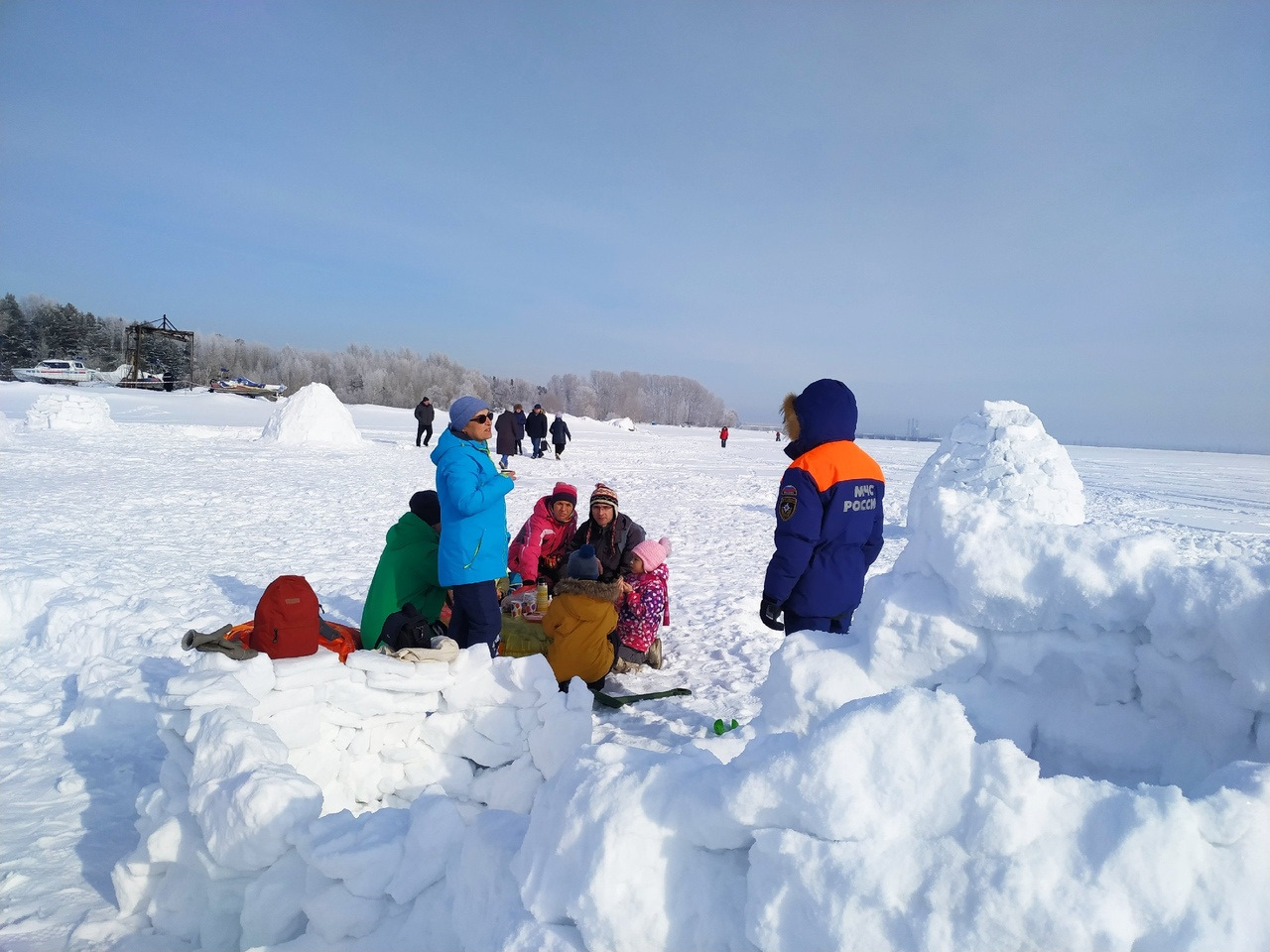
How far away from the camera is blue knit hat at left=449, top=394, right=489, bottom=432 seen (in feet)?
12.8

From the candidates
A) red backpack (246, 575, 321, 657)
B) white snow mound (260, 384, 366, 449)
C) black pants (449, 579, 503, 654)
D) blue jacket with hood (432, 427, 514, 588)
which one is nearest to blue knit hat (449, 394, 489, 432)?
blue jacket with hood (432, 427, 514, 588)

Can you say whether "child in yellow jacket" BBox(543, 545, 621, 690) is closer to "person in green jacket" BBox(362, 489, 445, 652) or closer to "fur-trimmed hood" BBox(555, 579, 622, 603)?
"fur-trimmed hood" BBox(555, 579, 622, 603)

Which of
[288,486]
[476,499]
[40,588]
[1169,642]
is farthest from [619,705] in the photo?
[288,486]

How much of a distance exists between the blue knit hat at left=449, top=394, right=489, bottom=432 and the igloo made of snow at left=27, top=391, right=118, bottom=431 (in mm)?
21080

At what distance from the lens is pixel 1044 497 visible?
8.38 metres

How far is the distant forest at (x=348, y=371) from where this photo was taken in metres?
55.3

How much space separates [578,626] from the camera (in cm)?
406

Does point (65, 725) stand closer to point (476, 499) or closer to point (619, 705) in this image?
point (476, 499)

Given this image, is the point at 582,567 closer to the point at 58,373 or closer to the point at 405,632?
the point at 405,632

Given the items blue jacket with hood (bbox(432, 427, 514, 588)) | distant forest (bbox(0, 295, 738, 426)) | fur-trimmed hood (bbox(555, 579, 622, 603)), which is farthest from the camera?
distant forest (bbox(0, 295, 738, 426))

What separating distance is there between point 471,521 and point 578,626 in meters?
0.94

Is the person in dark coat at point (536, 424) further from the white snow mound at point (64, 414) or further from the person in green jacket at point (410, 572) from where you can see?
the person in green jacket at point (410, 572)

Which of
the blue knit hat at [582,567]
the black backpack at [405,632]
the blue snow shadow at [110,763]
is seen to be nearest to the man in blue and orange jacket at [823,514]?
the blue knit hat at [582,567]

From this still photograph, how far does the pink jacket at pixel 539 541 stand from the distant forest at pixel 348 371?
17.8 metres
